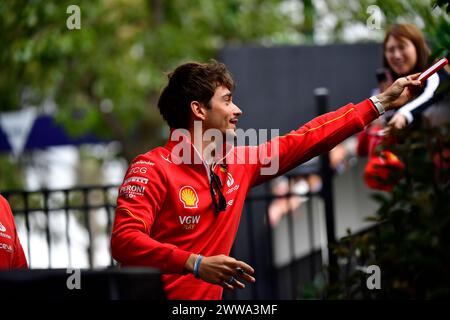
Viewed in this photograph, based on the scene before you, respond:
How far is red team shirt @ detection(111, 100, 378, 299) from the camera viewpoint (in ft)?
14.2

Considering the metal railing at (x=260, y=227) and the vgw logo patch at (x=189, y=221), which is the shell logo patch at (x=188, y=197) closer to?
the vgw logo patch at (x=189, y=221)

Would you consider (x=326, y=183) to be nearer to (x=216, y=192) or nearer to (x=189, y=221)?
(x=216, y=192)

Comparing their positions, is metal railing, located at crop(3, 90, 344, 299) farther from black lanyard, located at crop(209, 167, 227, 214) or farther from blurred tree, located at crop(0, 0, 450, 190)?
blurred tree, located at crop(0, 0, 450, 190)

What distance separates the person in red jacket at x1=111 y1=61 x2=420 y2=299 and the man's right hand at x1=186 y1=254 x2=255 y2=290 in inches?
8.2

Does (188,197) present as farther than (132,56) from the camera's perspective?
No

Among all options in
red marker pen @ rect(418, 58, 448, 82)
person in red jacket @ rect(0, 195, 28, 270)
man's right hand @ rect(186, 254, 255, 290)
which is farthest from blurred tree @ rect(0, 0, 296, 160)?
man's right hand @ rect(186, 254, 255, 290)

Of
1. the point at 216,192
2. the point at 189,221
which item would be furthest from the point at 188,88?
the point at 189,221

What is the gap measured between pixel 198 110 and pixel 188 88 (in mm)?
111

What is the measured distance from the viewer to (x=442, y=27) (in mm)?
5914

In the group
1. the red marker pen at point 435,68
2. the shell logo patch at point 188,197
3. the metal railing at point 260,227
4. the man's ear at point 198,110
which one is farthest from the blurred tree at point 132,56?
the red marker pen at point 435,68

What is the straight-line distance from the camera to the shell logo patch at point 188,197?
4.64 metres

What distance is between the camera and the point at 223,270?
4.11 m

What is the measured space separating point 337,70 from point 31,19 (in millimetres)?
2969
